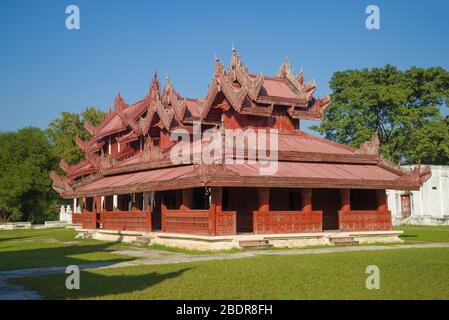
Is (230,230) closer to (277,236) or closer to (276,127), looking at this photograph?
(277,236)

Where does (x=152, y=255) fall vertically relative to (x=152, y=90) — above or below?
below

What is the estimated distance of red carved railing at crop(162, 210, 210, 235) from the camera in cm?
2148

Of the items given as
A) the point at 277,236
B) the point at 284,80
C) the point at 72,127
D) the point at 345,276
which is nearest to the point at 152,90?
the point at 284,80

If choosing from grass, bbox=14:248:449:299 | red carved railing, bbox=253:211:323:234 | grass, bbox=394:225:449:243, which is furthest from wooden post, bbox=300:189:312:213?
grass, bbox=14:248:449:299

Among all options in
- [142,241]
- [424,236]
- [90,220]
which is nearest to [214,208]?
[142,241]

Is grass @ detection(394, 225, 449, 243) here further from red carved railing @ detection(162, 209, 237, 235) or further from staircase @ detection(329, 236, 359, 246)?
red carved railing @ detection(162, 209, 237, 235)

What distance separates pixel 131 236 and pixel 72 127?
171 ft

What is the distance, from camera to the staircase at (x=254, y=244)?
21172 mm

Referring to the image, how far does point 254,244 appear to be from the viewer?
70.4 feet

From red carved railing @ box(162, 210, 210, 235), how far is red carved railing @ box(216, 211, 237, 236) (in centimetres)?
47

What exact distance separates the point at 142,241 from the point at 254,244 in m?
6.10

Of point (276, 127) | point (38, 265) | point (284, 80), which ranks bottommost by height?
point (38, 265)
